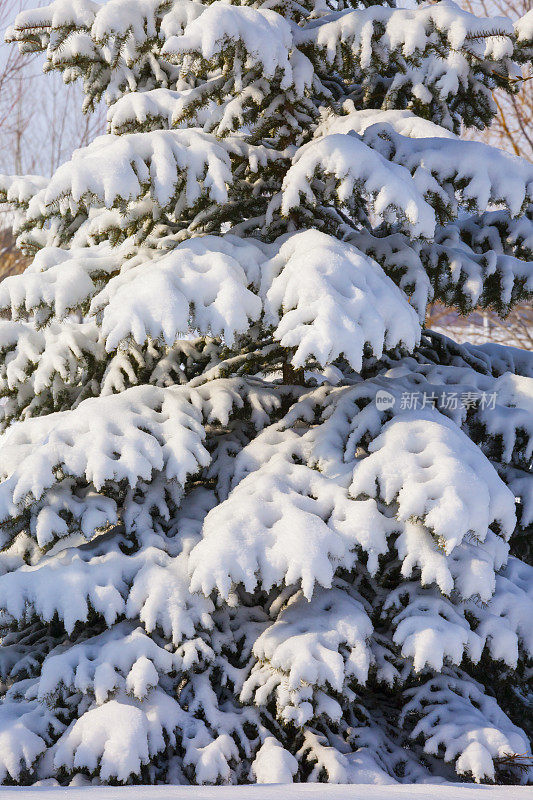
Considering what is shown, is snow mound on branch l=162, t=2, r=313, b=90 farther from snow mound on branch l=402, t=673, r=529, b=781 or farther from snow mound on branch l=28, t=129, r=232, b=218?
snow mound on branch l=402, t=673, r=529, b=781

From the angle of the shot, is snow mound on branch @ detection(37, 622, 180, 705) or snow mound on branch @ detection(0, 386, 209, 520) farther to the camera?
snow mound on branch @ detection(0, 386, 209, 520)

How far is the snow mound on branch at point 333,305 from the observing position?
126 inches

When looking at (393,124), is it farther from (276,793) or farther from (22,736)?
(22,736)

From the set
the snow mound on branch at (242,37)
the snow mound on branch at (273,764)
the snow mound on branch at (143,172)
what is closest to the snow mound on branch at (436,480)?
the snow mound on branch at (273,764)

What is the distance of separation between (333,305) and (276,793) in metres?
1.93

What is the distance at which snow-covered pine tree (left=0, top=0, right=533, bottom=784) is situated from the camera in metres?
3.35

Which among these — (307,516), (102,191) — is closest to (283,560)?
(307,516)

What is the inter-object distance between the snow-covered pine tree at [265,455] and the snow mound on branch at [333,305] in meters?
0.01

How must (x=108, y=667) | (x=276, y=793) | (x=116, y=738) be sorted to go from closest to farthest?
(x=276, y=793) < (x=116, y=738) < (x=108, y=667)

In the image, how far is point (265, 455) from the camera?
3.95 m

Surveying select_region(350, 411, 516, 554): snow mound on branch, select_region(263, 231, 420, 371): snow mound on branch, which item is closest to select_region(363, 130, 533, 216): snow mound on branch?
select_region(263, 231, 420, 371): snow mound on branch

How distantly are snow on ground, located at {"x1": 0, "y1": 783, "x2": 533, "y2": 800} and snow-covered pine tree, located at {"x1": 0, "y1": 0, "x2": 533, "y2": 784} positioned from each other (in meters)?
0.29

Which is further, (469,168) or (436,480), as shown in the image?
(469,168)

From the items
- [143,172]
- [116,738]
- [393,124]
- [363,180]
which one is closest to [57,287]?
[143,172]
